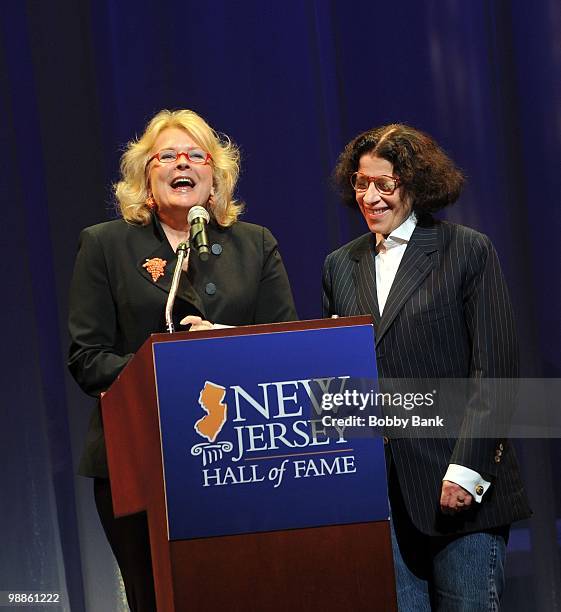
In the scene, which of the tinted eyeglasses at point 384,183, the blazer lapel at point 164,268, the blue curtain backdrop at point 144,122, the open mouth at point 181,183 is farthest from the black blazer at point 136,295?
the blue curtain backdrop at point 144,122

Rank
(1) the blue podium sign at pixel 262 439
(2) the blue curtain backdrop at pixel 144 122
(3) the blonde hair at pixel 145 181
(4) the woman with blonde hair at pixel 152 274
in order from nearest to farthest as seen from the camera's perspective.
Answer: (1) the blue podium sign at pixel 262 439
(4) the woman with blonde hair at pixel 152 274
(3) the blonde hair at pixel 145 181
(2) the blue curtain backdrop at pixel 144 122

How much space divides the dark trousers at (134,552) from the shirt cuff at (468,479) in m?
0.70

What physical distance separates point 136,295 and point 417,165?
2.47ft

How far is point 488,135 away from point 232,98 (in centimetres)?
92

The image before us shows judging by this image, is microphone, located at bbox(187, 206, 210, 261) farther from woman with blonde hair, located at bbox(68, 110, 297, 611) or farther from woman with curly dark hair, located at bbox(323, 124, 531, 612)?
woman with curly dark hair, located at bbox(323, 124, 531, 612)

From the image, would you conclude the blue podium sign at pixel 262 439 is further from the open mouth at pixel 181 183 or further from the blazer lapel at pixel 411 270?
the open mouth at pixel 181 183

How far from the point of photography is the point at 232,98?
12.1 feet

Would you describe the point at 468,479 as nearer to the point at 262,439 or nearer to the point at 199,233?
the point at 262,439

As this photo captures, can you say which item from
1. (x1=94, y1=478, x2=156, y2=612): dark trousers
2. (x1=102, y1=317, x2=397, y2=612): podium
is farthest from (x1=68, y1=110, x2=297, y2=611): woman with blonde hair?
(x1=102, y1=317, x2=397, y2=612): podium

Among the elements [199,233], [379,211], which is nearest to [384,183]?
[379,211]

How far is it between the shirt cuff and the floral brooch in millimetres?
837

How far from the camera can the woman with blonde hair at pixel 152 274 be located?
2408 millimetres

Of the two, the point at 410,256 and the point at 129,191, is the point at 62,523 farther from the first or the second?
the point at 410,256

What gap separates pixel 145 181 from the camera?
2.67 m
